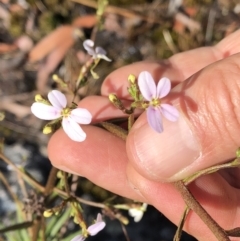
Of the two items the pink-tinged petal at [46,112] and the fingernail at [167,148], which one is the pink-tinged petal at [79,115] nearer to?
the pink-tinged petal at [46,112]

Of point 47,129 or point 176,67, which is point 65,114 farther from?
point 176,67

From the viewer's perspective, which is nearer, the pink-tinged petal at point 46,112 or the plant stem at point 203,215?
the plant stem at point 203,215

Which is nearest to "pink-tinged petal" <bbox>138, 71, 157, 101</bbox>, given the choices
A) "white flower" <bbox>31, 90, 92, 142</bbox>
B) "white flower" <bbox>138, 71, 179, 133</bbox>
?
"white flower" <bbox>138, 71, 179, 133</bbox>

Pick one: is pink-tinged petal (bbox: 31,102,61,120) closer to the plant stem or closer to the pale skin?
the pale skin

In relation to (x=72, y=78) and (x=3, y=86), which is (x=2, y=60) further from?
(x=72, y=78)

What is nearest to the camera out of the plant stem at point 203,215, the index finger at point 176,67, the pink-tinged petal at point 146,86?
the plant stem at point 203,215

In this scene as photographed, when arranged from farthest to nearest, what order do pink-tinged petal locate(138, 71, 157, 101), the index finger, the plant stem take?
the index finger → pink-tinged petal locate(138, 71, 157, 101) → the plant stem

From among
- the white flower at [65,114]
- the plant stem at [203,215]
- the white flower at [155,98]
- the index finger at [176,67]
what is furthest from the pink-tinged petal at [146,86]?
the index finger at [176,67]
